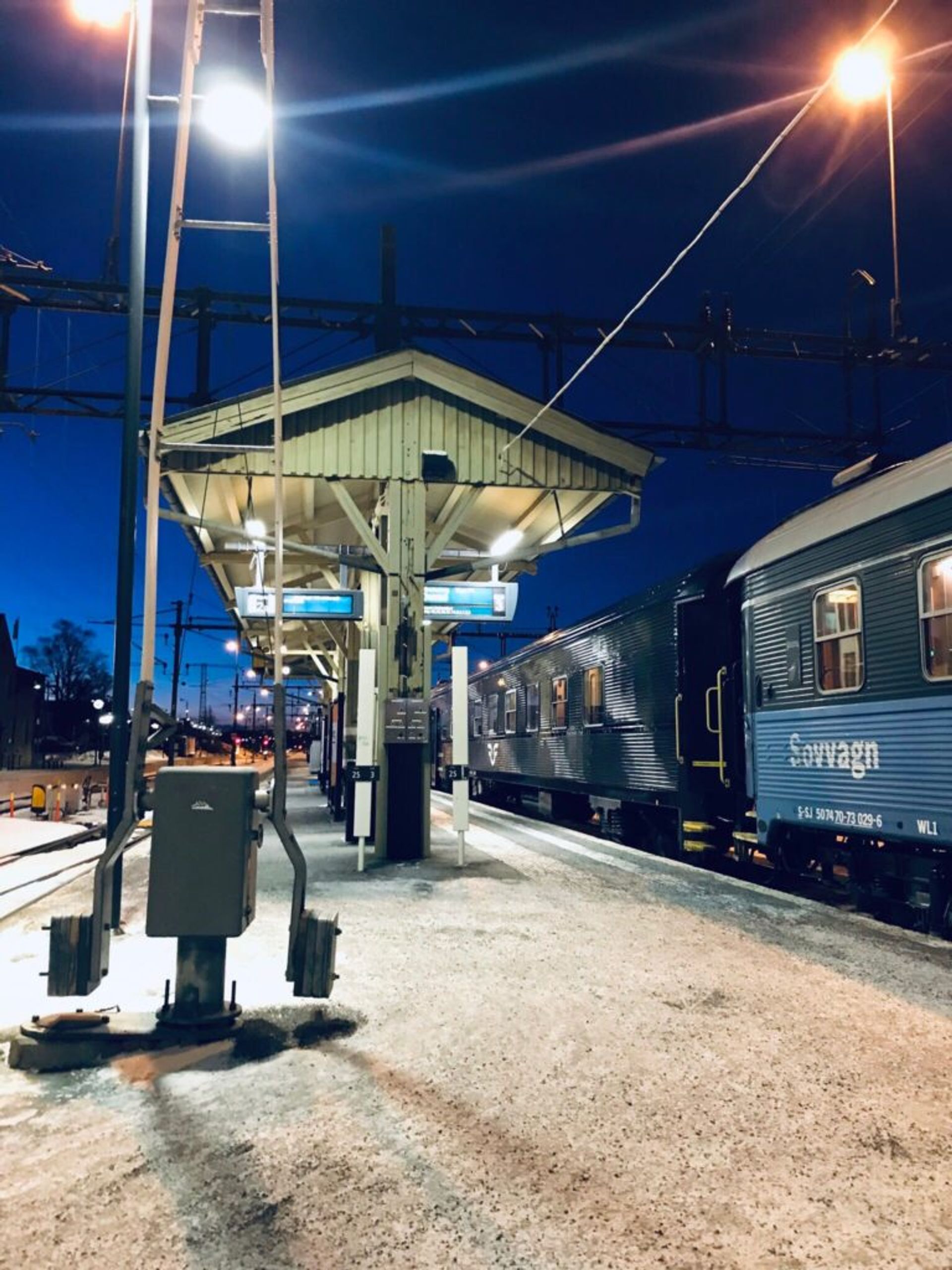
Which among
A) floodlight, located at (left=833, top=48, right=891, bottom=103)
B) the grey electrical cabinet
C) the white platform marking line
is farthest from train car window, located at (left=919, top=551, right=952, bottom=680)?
the grey electrical cabinet

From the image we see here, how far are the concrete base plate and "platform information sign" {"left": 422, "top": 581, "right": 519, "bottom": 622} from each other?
812 cm

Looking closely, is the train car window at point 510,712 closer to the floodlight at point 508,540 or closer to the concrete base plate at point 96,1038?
the floodlight at point 508,540

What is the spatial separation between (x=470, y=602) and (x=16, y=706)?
5061 centimetres

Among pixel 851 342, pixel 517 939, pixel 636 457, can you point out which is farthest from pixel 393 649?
pixel 851 342

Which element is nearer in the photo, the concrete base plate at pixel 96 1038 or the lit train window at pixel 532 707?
the concrete base plate at pixel 96 1038

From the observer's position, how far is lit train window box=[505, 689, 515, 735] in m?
20.6

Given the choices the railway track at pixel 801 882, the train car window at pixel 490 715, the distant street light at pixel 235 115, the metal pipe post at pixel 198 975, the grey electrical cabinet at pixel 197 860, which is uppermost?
the distant street light at pixel 235 115

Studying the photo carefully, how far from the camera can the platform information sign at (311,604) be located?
12.5 m

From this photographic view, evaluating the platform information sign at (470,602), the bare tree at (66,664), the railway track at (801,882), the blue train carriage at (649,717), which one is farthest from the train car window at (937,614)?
the bare tree at (66,664)

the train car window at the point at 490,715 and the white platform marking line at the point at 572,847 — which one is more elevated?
the train car window at the point at 490,715

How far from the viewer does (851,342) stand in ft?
58.1

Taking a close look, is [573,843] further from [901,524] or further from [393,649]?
[901,524]

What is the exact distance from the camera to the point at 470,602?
41.1 feet

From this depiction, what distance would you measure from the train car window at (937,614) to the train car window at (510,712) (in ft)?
45.0
